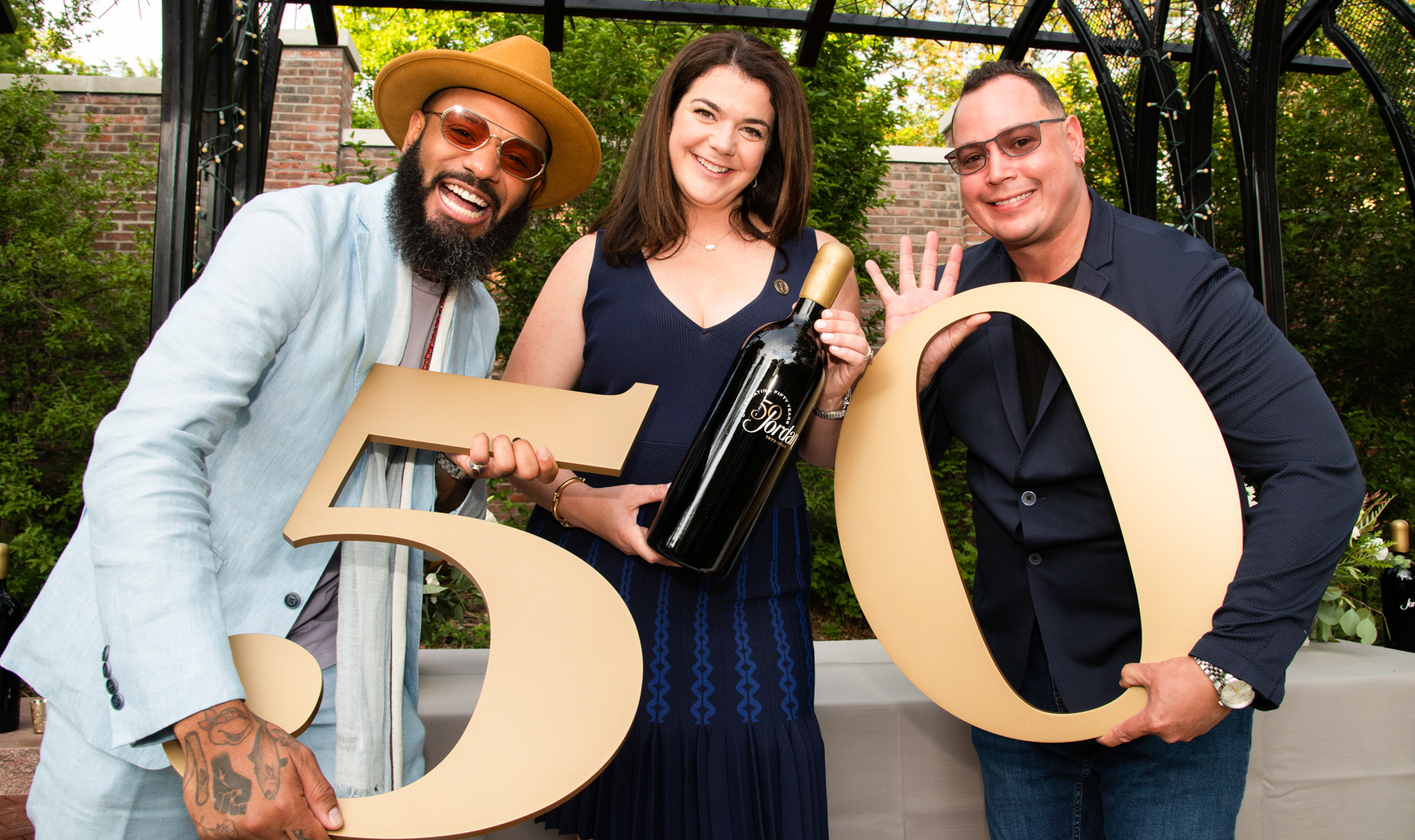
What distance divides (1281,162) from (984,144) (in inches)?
340

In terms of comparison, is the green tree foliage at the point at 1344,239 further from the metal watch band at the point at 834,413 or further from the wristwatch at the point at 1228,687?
the wristwatch at the point at 1228,687

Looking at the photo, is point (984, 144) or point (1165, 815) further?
point (984, 144)

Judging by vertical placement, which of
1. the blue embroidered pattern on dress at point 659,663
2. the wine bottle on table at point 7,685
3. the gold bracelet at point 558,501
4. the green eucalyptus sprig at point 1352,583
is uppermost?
the gold bracelet at point 558,501

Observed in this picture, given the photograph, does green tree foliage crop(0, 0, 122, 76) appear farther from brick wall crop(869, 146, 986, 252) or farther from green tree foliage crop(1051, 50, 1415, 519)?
green tree foliage crop(1051, 50, 1415, 519)

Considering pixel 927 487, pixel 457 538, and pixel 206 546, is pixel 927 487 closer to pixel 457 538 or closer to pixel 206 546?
pixel 457 538

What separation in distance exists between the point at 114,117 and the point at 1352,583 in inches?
368

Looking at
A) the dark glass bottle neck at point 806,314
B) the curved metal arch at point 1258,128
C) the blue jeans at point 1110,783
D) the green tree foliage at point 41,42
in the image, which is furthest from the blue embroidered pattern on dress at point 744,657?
the green tree foliage at point 41,42

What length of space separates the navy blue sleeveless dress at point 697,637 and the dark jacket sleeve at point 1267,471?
25.2 inches

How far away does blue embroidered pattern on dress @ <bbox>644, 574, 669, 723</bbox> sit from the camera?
54.2 inches

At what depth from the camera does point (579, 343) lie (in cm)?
165

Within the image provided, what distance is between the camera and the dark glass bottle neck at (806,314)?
1275 millimetres

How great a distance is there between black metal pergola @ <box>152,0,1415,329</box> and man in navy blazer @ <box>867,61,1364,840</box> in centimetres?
243

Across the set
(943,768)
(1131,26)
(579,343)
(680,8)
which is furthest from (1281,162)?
(579,343)

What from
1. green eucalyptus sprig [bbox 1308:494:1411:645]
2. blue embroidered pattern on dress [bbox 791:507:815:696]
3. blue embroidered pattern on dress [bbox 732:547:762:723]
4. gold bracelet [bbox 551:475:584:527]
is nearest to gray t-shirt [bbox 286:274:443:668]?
gold bracelet [bbox 551:475:584:527]
